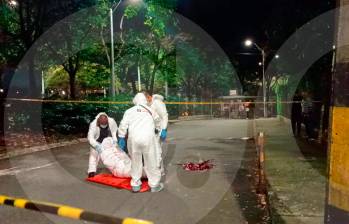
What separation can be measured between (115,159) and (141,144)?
1290 millimetres

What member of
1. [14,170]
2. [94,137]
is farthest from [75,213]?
[14,170]

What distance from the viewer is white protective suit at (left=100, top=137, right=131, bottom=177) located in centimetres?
859

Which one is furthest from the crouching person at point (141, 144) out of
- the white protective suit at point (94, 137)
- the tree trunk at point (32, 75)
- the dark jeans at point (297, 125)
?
the tree trunk at point (32, 75)

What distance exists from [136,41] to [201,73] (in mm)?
18210

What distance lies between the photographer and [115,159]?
8.71 m

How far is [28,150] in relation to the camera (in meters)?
13.8

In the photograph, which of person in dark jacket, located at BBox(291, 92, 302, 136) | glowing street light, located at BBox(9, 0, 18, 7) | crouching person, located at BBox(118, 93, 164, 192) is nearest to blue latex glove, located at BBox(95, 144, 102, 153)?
crouching person, located at BBox(118, 93, 164, 192)

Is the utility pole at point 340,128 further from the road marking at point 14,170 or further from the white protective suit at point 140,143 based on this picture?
the road marking at point 14,170

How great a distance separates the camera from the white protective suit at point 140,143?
7.67m

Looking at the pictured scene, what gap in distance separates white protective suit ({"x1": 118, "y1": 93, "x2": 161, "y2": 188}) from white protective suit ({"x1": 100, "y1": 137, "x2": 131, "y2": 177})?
78cm

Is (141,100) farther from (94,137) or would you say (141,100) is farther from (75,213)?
(75,213)

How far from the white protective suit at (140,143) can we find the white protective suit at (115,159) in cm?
78

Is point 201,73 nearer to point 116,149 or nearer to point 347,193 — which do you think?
point 116,149

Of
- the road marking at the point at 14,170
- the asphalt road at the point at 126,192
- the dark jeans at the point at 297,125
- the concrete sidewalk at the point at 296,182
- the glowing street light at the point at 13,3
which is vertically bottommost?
the road marking at the point at 14,170
